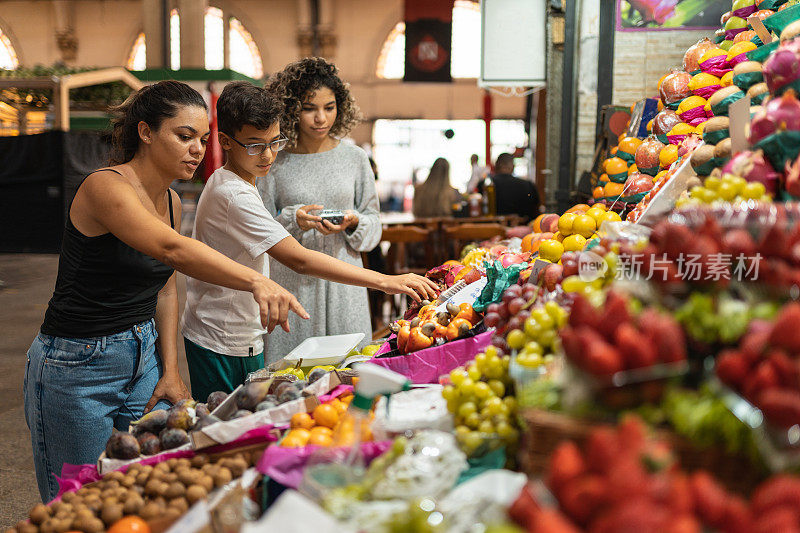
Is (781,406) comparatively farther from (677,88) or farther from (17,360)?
(17,360)

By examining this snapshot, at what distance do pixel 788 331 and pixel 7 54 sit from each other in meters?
25.5

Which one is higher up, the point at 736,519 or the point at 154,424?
the point at 736,519

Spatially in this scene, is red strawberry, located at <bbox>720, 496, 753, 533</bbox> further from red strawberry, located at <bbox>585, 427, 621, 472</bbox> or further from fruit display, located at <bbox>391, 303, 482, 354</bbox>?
fruit display, located at <bbox>391, 303, 482, 354</bbox>

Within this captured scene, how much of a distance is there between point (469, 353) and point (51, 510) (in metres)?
1.04

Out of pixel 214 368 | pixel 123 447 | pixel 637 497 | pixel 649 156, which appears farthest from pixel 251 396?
pixel 649 156

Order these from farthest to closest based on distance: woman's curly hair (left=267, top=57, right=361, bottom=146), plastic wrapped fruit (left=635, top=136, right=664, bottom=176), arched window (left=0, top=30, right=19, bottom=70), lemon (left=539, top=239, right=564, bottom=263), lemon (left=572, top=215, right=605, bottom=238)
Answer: arched window (left=0, top=30, right=19, bottom=70) → woman's curly hair (left=267, top=57, right=361, bottom=146) → plastic wrapped fruit (left=635, top=136, right=664, bottom=176) → lemon (left=572, top=215, right=605, bottom=238) → lemon (left=539, top=239, right=564, bottom=263)

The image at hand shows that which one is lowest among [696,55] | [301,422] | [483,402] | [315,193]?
[301,422]

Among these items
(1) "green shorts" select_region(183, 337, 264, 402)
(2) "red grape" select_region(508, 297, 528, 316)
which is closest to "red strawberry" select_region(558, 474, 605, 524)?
(2) "red grape" select_region(508, 297, 528, 316)

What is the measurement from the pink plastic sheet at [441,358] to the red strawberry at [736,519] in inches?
39.8

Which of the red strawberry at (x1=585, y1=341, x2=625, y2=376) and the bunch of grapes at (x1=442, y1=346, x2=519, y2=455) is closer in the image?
the red strawberry at (x1=585, y1=341, x2=625, y2=376)

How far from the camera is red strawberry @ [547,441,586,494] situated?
2.91ft

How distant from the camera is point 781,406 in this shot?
3.01 feet

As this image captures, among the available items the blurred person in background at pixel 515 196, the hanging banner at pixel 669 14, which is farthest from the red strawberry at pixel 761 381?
the blurred person in background at pixel 515 196

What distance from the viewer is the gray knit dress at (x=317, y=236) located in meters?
3.04
